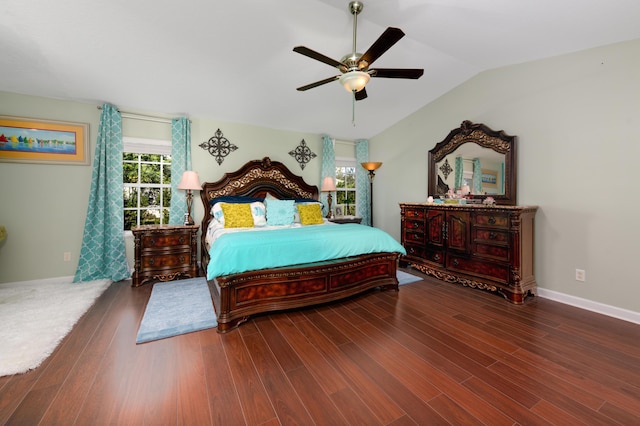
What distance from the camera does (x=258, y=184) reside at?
15.4 feet

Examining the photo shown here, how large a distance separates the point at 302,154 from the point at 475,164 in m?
3.04

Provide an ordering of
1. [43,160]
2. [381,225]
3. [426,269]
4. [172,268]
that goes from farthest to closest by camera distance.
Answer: [381,225], [426,269], [172,268], [43,160]

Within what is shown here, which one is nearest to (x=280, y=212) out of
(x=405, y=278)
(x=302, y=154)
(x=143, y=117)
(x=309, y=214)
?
(x=309, y=214)

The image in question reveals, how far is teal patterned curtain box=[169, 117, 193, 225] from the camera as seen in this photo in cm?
414

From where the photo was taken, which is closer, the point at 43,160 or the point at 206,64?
the point at 206,64

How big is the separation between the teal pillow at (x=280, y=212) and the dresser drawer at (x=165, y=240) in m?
1.23

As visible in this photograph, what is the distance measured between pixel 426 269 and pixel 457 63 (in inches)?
117

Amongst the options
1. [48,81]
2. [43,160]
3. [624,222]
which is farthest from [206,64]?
[624,222]

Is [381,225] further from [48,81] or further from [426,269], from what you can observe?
[48,81]

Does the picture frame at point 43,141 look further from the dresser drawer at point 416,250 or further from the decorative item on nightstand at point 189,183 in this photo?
the dresser drawer at point 416,250

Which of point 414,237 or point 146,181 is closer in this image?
point 146,181

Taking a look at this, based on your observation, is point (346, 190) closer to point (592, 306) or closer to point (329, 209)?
point (329, 209)

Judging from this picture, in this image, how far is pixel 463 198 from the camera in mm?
4012

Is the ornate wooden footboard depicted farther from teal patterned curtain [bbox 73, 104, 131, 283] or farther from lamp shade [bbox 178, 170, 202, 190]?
teal patterned curtain [bbox 73, 104, 131, 283]
